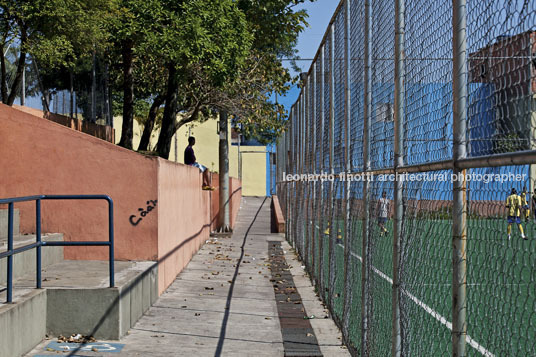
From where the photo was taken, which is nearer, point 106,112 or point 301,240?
point 301,240

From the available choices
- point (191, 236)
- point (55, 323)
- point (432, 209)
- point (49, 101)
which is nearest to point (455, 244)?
point (432, 209)

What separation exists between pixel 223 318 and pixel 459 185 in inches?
225

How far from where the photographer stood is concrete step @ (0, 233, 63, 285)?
7629mm

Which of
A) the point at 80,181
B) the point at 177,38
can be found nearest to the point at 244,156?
the point at 177,38

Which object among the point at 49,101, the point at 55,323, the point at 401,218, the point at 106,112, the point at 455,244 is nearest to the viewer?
the point at 455,244

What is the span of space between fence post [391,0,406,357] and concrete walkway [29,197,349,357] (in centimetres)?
214

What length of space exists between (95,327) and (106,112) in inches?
776

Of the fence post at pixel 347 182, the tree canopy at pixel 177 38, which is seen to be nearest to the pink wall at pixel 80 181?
the fence post at pixel 347 182

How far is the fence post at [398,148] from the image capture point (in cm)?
461

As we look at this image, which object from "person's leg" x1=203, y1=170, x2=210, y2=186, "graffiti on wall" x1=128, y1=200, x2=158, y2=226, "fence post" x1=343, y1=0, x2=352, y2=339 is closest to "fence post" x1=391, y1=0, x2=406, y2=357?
"fence post" x1=343, y1=0, x2=352, y2=339

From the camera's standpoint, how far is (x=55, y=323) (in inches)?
283

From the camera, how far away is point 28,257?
322 inches

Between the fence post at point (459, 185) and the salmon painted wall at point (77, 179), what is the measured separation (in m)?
6.61

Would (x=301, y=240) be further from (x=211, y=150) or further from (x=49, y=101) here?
(x=211, y=150)
